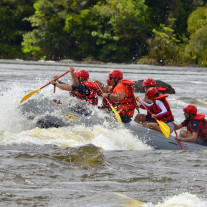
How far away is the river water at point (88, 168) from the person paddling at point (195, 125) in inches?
20.5

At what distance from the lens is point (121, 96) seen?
9539mm

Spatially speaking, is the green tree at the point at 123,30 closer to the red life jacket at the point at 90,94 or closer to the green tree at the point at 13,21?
the green tree at the point at 13,21

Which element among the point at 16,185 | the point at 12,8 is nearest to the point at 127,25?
the point at 12,8

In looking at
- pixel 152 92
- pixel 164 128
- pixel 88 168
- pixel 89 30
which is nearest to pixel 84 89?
pixel 152 92

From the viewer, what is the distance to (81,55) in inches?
2179

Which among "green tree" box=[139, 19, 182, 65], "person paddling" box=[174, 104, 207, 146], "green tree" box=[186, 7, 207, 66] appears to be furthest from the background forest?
"person paddling" box=[174, 104, 207, 146]

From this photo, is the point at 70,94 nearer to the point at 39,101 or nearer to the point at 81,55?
the point at 39,101

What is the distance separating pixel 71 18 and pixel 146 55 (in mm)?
9280

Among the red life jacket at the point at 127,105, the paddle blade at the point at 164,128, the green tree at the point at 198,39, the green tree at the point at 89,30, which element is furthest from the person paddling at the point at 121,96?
the green tree at the point at 89,30

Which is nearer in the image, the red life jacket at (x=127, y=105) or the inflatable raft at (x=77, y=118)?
the inflatable raft at (x=77, y=118)

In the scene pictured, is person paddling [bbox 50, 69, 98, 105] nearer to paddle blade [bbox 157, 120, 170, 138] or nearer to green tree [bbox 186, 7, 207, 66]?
paddle blade [bbox 157, 120, 170, 138]

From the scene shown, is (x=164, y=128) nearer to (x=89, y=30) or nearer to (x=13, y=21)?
(x=89, y=30)

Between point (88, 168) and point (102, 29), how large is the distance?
49.7 metres

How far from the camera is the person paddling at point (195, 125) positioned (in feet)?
31.2
